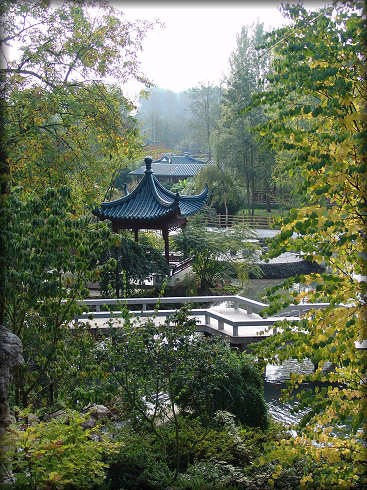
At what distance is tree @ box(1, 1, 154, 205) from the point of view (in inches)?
233

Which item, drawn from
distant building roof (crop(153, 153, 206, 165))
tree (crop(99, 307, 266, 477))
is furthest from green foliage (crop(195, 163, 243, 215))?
tree (crop(99, 307, 266, 477))

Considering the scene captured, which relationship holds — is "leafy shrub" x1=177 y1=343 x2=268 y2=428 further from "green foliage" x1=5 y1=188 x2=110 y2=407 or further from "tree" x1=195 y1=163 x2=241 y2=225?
"tree" x1=195 y1=163 x2=241 y2=225

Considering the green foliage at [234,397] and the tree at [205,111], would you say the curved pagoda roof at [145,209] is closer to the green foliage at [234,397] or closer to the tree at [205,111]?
the green foliage at [234,397]

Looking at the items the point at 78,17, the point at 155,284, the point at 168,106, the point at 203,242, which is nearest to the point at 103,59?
the point at 78,17

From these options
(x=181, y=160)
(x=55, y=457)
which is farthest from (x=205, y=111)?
(x=55, y=457)

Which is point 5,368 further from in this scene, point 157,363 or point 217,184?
point 217,184

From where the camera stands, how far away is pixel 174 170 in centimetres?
3641

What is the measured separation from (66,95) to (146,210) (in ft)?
19.2

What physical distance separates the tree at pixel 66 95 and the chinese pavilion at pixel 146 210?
4196mm

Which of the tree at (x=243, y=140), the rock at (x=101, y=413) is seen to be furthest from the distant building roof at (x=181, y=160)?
the rock at (x=101, y=413)

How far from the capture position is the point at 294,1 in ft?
8.59

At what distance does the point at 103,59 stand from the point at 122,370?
5.31 meters

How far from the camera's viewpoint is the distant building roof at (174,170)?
35.8m

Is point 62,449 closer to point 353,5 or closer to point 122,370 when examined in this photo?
point 122,370
